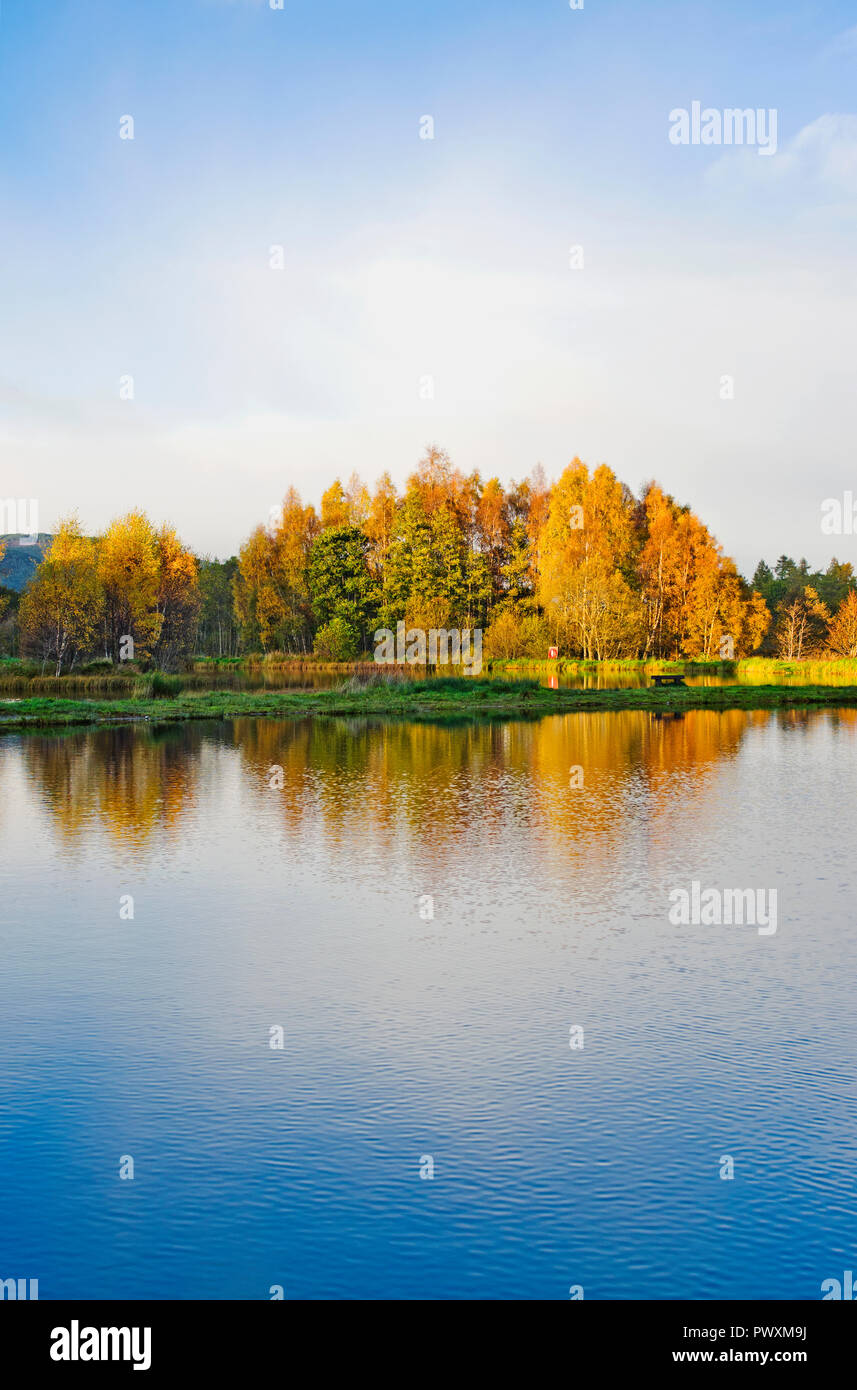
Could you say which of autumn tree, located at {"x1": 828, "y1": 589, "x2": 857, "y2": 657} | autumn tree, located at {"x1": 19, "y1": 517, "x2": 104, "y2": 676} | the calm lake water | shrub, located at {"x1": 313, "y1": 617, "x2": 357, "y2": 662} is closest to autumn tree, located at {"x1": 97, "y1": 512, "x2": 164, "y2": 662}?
autumn tree, located at {"x1": 19, "y1": 517, "x2": 104, "y2": 676}

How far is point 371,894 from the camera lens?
12.3 meters

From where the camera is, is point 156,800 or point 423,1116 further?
point 156,800

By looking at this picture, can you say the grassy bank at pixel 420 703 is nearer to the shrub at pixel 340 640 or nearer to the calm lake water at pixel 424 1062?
the calm lake water at pixel 424 1062

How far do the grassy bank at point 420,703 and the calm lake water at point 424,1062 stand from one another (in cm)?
2146

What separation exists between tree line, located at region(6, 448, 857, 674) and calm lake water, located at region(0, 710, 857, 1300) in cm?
4552

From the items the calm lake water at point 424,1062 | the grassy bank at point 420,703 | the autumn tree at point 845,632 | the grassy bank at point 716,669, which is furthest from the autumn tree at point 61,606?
the autumn tree at point 845,632

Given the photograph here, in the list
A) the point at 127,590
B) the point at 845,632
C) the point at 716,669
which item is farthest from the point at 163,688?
the point at 845,632

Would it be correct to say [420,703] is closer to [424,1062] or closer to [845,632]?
[424,1062]

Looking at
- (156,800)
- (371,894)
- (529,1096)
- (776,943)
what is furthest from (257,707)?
(529,1096)

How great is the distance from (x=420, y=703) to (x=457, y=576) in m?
26.9

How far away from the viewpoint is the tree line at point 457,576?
201 feet

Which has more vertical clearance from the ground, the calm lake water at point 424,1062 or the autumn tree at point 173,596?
the autumn tree at point 173,596
